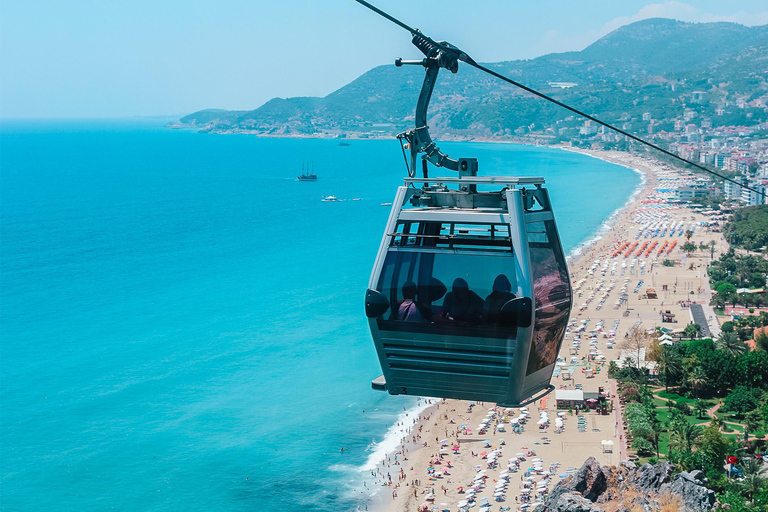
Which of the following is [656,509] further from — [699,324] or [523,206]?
[699,324]

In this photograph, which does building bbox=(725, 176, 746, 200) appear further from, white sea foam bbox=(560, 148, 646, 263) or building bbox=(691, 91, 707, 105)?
building bbox=(691, 91, 707, 105)

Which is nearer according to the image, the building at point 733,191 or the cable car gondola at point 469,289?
the cable car gondola at point 469,289

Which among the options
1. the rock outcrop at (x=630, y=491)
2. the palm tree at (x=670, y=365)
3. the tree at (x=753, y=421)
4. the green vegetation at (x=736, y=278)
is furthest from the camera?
the green vegetation at (x=736, y=278)

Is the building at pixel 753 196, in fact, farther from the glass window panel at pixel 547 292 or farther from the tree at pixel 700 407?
the glass window panel at pixel 547 292

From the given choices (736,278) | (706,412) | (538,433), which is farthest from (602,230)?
(538,433)

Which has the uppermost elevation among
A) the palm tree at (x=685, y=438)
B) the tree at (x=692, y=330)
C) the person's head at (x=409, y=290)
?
the person's head at (x=409, y=290)

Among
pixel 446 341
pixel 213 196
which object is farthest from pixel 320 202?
pixel 446 341

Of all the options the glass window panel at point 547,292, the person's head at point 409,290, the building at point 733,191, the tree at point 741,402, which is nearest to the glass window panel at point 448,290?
the person's head at point 409,290

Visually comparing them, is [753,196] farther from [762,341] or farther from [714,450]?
[714,450]

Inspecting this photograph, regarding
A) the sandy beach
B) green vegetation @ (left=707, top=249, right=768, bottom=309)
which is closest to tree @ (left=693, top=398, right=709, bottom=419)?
the sandy beach

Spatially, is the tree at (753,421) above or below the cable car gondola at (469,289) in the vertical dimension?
below
